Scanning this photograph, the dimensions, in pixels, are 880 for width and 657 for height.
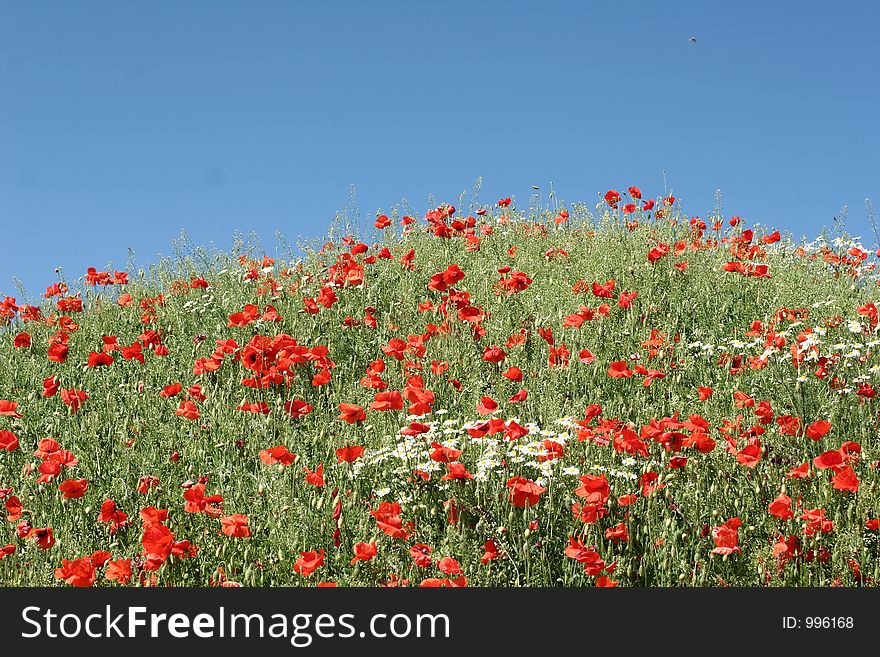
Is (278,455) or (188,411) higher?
(188,411)

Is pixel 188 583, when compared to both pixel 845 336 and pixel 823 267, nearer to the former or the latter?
pixel 845 336

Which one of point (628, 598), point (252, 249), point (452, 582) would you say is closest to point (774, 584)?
point (628, 598)

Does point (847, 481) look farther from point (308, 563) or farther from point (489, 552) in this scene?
point (308, 563)

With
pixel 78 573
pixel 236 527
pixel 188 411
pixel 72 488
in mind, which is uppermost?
pixel 188 411

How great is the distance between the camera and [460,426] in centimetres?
489

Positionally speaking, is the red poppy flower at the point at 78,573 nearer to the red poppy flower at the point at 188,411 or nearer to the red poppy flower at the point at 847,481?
the red poppy flower at the point at 188,411

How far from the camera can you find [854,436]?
15.8 ft

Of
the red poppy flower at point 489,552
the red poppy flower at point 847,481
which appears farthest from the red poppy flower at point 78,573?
the red poppy flower at point 847,481

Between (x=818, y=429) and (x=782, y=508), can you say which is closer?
(x=782, y=508)

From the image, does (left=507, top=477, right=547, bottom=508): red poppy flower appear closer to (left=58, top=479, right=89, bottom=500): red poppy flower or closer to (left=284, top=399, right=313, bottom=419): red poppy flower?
(left=284, top=399, right=313, bottom=419): red poppy flower

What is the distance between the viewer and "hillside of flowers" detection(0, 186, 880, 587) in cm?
365

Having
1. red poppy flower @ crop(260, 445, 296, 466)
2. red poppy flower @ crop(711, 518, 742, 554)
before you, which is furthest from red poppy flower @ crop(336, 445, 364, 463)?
red poppy flower @ crop(711, 518, 742, 554)

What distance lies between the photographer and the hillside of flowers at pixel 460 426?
12.0ft

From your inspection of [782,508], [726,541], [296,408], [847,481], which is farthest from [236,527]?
[847,481]
